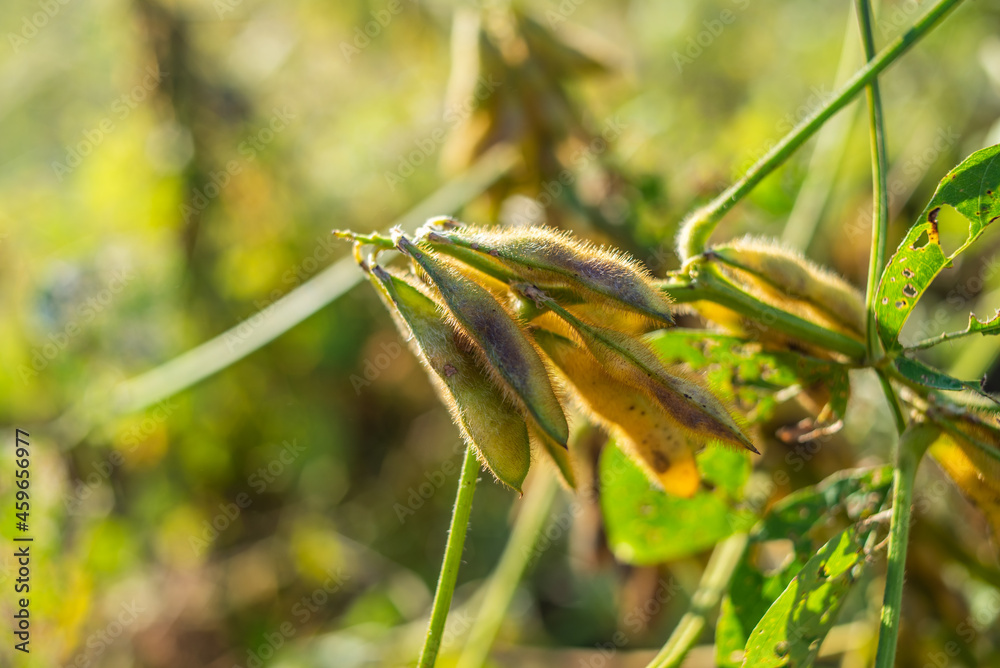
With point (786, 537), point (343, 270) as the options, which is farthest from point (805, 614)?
point (343, 270)

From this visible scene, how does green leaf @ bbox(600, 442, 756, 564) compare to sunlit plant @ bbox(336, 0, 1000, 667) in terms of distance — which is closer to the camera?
sunlit plant @ bbox(336, 0, 1000, 667)

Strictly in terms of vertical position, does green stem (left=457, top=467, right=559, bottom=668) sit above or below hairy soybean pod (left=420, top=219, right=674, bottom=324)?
above

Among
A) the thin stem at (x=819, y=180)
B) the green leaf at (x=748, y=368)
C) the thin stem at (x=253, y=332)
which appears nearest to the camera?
the green leaf at (x=748, y=368)

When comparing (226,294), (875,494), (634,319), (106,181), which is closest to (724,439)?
(634,319)

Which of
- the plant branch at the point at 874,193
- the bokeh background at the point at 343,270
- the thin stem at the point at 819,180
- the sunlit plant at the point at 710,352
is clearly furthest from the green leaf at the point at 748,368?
the thin stem at the point at 819,180

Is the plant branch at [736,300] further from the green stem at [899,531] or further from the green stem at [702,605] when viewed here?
the green stem at [702,605]

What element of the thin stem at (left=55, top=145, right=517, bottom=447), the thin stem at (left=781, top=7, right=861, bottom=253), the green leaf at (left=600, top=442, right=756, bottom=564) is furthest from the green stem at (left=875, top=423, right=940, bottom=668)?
the thin stem at (left=55, top=145, right=517, bottom=447)

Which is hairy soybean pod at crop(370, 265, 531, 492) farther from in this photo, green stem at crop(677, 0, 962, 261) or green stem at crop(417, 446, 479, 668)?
green stem at crop(677, 0, 962, 261)

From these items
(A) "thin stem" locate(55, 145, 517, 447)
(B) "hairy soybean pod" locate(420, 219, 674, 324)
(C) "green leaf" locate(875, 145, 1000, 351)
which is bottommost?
(C) "green leaf" locate(875, 145, 1000, 351)
